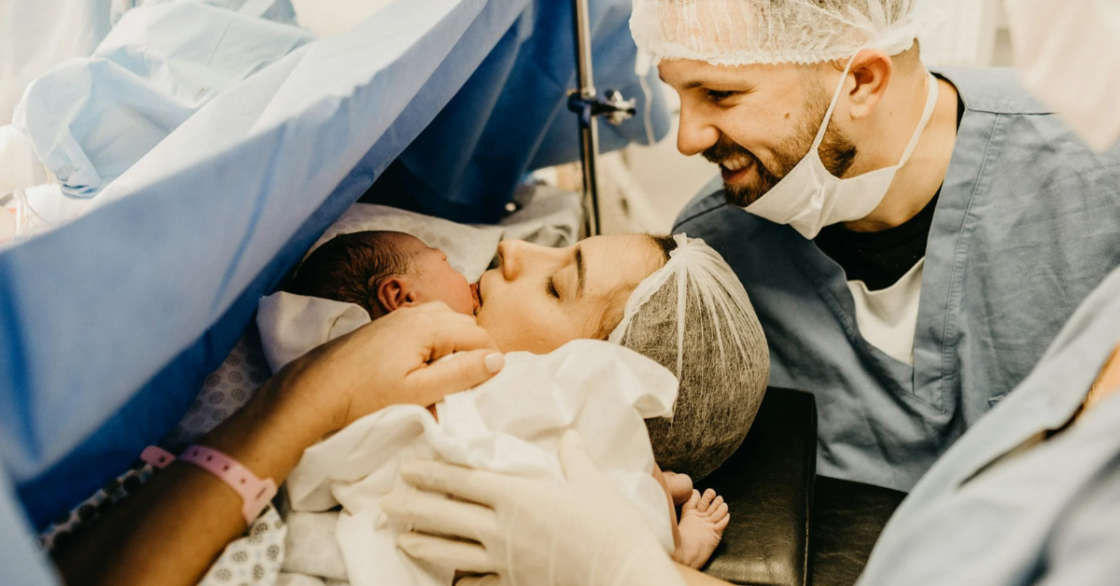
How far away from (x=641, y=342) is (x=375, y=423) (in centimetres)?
41

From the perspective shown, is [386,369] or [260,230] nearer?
[260,230]

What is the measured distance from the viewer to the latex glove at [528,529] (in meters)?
0.79

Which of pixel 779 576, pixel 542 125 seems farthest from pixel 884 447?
pixel 542 125

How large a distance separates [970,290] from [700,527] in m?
0.72

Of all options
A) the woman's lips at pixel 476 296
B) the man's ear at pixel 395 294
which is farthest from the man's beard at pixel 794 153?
the man's ear at pixel 395 294

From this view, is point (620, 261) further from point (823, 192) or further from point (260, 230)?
point (260, 230)

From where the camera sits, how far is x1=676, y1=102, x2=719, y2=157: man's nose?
129 centimetres

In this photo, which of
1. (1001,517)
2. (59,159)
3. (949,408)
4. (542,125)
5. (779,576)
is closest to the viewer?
(1001,517)

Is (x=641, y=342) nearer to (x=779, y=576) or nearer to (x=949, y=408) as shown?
(x=779, y=576)

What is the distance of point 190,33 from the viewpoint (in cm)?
131

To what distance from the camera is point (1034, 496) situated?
496 millimetres

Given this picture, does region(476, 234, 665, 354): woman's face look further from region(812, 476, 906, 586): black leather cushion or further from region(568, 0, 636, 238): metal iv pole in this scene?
region(812, 476, 906, 586): black leather cushion

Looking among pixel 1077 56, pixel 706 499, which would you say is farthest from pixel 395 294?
pixel 1077 56

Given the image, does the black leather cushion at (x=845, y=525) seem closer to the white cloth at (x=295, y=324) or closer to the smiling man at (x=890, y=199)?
the smiling man at (x=890, y=199)
